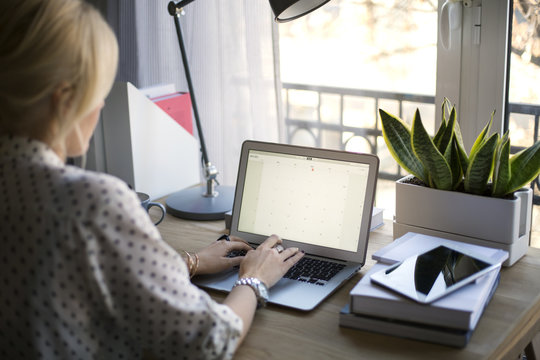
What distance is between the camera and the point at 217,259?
1.30 meters

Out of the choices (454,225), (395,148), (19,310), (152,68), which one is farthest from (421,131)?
(152,68)

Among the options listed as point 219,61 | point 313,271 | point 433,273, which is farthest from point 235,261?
point 219,61

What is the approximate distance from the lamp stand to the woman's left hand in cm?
30

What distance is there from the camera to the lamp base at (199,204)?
1650 millimetres

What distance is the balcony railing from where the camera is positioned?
2008mm

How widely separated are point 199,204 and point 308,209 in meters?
0.44

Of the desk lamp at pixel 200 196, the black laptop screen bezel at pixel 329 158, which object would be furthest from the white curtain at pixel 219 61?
the black laptop screen bezel at pixel 329 158

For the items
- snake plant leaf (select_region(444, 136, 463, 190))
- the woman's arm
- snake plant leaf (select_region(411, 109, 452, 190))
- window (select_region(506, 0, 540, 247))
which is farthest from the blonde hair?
window (select_region(506, 0, 540, 247))

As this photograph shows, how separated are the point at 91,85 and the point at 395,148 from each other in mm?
725

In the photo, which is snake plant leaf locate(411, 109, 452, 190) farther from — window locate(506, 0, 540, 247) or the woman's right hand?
window locate(506, 0, 540, 247)

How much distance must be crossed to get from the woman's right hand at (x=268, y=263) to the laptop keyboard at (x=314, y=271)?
0.10 feet

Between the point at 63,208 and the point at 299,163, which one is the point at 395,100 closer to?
the point at 299,163

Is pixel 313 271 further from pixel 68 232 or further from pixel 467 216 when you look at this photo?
pixel 68 232

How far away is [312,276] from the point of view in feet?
4.17
